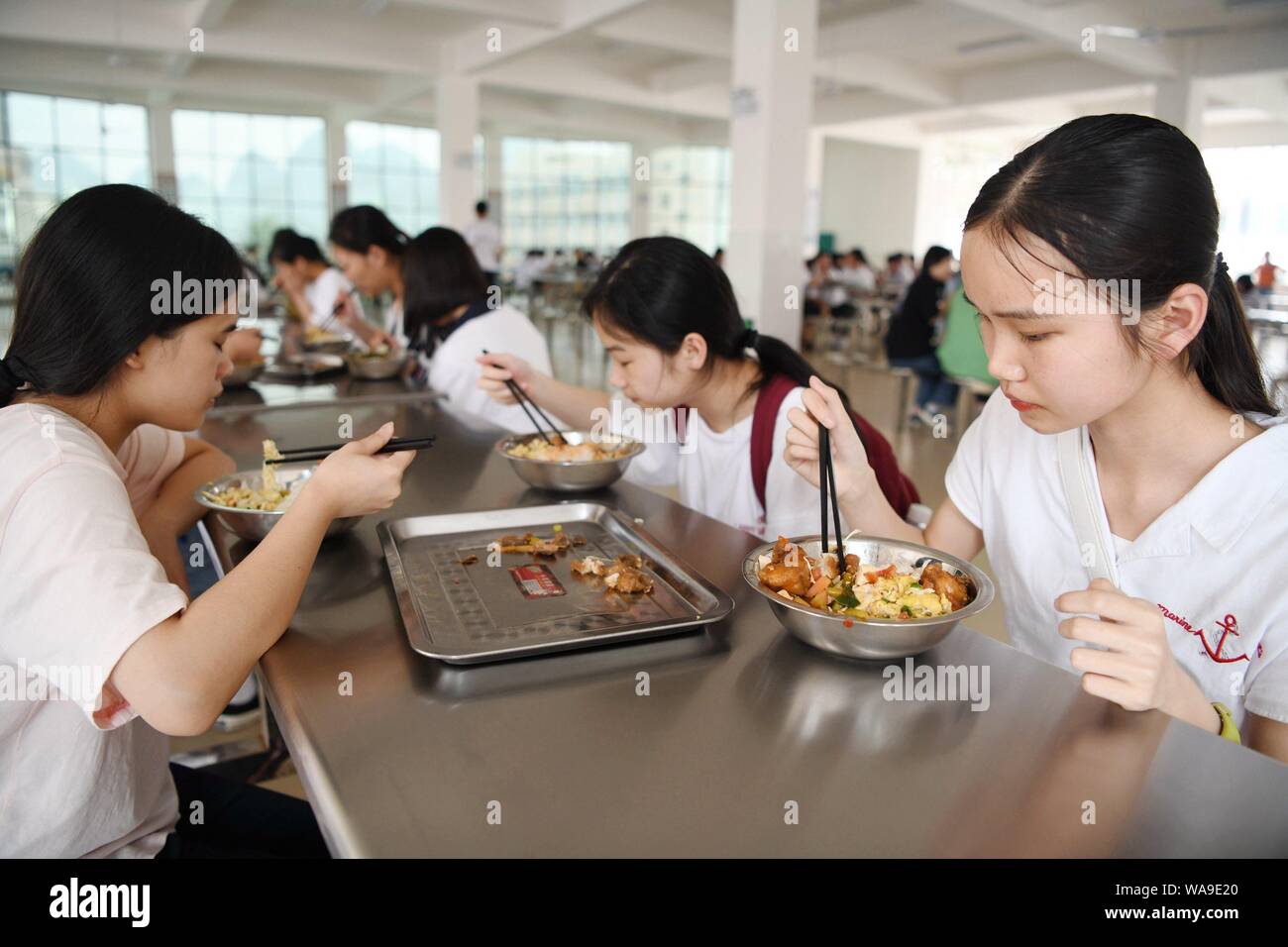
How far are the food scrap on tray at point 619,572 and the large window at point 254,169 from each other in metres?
14.8

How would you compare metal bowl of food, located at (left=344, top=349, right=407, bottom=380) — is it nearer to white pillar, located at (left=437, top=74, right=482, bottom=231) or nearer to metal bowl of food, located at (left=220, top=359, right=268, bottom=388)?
metal bowl of food, located at (left=220, top=359, right=268, bottom=388)

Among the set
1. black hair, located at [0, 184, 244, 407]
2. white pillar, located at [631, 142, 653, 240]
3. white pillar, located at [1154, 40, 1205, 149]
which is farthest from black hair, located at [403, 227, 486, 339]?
white pillar, located at [631, 142, 653, 240]

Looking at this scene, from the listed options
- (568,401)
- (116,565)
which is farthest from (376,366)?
(116,565)

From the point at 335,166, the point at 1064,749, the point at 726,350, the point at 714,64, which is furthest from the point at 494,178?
the point at 1064,749

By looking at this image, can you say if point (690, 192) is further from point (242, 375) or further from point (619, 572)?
point (619, 572)

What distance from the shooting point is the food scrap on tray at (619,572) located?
117 cm

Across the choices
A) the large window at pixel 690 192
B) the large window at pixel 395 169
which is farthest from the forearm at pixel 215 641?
the large window at pixel 690 192

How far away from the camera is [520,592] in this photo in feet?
3.84

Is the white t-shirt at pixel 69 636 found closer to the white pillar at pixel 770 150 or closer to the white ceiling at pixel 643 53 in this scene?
the white pillar at pixel 770 150

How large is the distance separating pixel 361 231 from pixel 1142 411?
2.92 meters

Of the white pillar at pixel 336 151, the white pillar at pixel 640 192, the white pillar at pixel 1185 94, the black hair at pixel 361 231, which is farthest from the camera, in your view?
the white pillar at pixel 640 192

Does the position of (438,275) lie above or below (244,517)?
above

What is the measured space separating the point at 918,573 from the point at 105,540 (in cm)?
89

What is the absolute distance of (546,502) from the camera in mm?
1595
